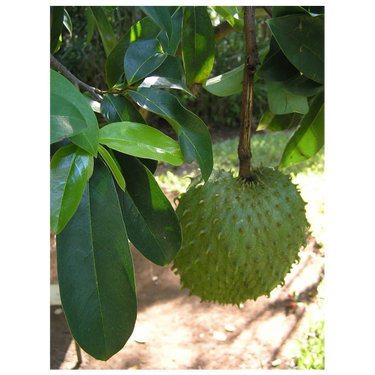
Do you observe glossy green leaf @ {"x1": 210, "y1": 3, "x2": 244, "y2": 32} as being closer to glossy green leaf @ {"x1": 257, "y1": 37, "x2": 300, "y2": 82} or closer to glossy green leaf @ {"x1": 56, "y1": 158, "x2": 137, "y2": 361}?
glossy green leaf @ {"x1": 257, "y1": 37, "x2": 300, "y2": 82}

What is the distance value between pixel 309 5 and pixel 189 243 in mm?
529

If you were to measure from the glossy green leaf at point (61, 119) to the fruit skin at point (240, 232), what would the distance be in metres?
0.56

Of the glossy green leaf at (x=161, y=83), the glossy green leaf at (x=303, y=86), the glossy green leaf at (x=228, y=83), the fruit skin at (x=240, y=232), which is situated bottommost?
the fruit skin at (x=240, y=232)

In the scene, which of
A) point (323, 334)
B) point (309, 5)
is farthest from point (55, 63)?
point (323, 334)

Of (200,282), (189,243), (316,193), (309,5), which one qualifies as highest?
(309,5)

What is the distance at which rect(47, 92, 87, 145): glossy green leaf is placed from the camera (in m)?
0.39

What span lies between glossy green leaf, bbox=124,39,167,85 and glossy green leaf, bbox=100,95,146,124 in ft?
0.14

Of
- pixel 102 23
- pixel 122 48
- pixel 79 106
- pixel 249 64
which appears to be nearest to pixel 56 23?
pixel 102 23

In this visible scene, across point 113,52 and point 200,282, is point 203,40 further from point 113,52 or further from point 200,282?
point 200,282

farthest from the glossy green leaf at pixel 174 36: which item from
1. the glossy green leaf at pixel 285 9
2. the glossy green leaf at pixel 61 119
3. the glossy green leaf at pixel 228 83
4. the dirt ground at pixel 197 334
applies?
the dirt ground at pixel 197 334

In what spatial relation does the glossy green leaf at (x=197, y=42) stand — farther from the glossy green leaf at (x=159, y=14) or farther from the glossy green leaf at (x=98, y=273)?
the glossy green leaf at (x=98, y=273)

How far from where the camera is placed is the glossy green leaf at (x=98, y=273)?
0.50 meters

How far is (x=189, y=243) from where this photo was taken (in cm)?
96

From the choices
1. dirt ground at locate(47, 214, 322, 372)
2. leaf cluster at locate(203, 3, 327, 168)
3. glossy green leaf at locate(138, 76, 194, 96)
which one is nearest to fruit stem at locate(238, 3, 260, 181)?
leaf cluster at locate(203, 3, 327, 168)
